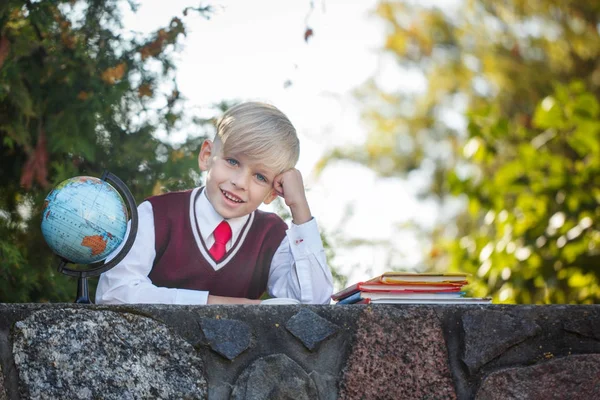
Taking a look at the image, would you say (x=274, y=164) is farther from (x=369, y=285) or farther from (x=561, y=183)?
(x=561, y=183)

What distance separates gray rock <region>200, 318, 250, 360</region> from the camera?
8.43 ft

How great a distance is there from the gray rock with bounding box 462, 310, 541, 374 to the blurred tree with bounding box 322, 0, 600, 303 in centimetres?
225

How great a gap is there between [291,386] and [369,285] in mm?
460

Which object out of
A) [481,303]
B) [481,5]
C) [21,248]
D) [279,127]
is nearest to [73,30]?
[21,248]

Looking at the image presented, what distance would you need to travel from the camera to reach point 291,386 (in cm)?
259

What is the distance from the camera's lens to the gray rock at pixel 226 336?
2.57m

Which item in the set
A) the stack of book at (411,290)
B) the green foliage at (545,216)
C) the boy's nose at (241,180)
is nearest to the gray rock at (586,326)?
the stack of book at (411,290)

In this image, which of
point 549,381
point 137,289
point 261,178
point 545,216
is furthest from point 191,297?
point 545,216

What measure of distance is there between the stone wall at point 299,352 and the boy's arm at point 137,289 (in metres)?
0.29

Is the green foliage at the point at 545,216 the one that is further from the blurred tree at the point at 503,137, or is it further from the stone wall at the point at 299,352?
the stone wall at the point at 299,352

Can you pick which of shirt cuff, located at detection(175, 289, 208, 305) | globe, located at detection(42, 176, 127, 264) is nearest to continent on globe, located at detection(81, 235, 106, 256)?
globe, located at detection(42, 176, 127, 264)

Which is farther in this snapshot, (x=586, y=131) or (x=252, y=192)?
(x=586, y=131)

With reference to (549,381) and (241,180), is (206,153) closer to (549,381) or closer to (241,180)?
(241,180)

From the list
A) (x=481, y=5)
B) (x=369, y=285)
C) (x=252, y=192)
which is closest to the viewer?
(x=369, y=285)
